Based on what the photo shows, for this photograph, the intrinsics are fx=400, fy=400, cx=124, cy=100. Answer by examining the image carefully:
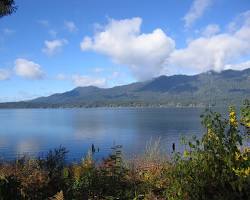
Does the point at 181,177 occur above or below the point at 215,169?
below

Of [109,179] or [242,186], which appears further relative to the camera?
[109,179]

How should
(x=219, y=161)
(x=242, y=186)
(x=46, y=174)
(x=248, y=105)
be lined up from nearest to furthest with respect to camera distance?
(x=242, y=186), (x=219, y=161), (x=248, y=105), (x=46, y=174)

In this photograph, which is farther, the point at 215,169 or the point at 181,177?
the point at 181,177

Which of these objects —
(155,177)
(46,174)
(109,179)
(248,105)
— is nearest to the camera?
(248,105)

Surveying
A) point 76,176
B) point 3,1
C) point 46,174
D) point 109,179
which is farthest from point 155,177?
point 3,1

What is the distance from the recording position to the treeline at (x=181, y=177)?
21.3 feet

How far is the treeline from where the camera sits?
6496 millimetres

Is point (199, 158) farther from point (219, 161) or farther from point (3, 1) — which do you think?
point (3, 1)

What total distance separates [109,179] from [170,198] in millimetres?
1928

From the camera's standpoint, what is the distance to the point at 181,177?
678 cm

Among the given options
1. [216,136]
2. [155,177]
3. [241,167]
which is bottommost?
[155,177]

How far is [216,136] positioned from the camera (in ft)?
22.4

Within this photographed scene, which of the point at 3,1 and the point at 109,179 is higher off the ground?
the point at 3,1

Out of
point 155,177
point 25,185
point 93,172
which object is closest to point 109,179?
point 93,172
